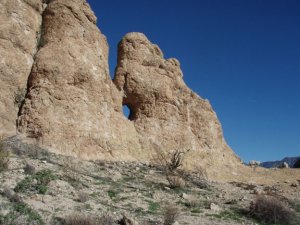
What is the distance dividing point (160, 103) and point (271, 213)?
1351 cm

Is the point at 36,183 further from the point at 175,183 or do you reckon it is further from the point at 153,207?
the point at 175,183

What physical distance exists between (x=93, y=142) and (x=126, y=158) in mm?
2471

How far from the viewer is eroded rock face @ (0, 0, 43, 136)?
17969mm

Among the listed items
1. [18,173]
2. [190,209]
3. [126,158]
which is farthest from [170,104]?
[18,173]

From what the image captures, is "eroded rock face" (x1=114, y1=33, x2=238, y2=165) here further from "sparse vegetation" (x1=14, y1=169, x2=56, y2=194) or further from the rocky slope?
Answer: "sparse vegetation" (x1=14, y1=169, x2=56, y2=194)

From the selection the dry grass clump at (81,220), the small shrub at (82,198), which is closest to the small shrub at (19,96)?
the small shrub at (82,198)

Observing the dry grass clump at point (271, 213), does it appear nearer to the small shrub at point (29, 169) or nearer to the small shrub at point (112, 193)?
the small shrub at point (112, 193)

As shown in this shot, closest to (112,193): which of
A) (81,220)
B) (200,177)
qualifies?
(81,220)

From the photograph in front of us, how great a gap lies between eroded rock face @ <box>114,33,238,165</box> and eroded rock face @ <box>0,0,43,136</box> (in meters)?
6.64

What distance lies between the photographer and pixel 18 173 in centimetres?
1251

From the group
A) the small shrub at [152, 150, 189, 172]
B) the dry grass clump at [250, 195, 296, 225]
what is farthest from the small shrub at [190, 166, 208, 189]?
the dry grass clump at [250, 195, 296, 225]

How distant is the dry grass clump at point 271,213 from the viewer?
1309cm

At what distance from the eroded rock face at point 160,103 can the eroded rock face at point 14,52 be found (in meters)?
6.64

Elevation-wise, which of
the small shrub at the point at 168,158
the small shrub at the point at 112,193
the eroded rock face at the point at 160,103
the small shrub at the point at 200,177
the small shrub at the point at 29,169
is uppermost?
the eroded rock face at the point at 160,103
